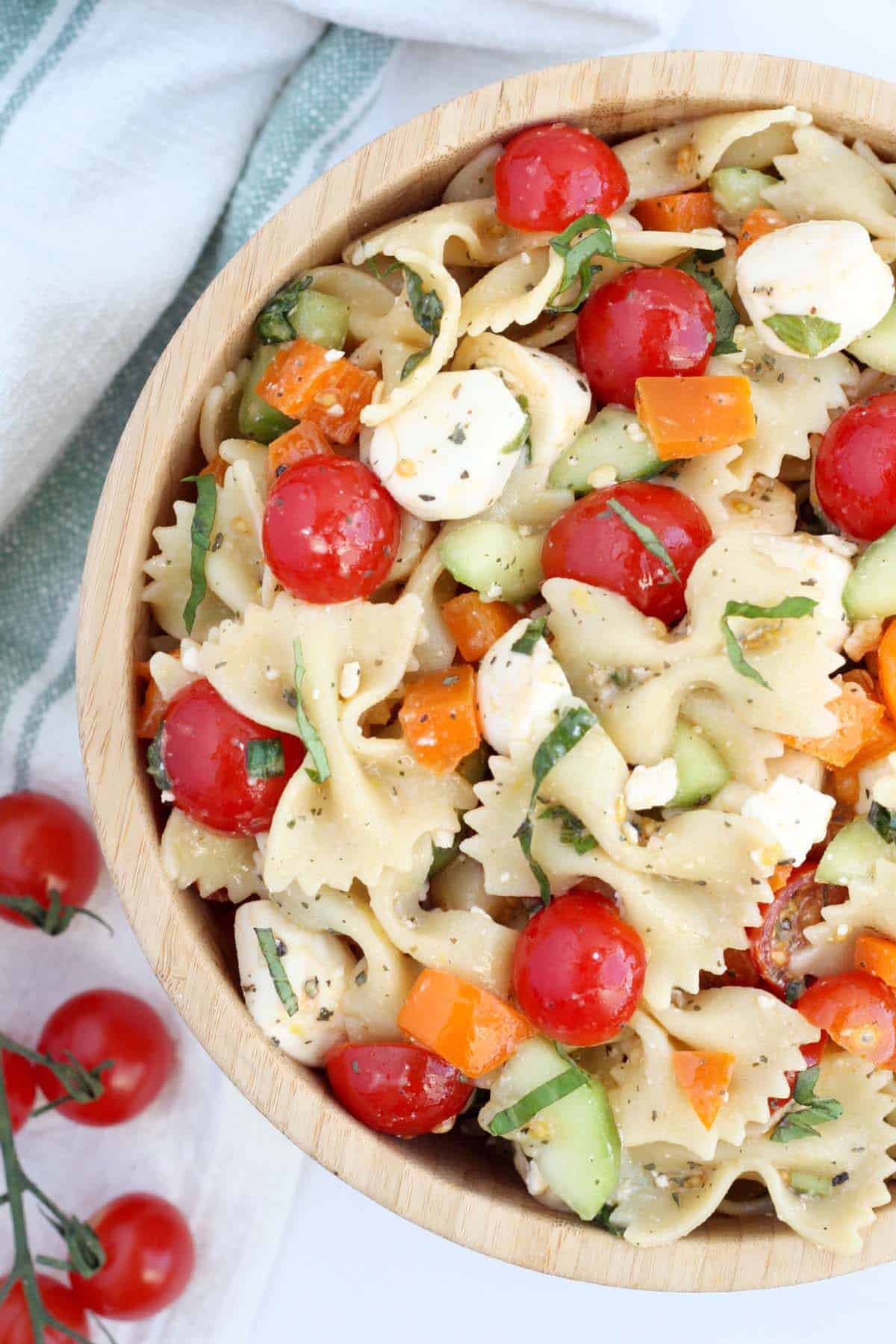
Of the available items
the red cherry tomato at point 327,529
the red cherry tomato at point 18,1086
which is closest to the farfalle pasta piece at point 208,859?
the red cherry tomato at point 327,529

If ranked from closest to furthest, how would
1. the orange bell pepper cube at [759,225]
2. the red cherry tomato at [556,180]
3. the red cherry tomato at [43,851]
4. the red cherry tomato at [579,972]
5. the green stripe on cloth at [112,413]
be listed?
1. the red cherry tomato at [579,972]
2. the red cherry tomato at [556,180]
3. the orange bell pepper cube at [759,225]
4. the green stripe on cloth at [112,413]
5. the red cherry tomato at [43,851]

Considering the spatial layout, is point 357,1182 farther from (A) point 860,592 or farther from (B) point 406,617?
(A) point 860,592

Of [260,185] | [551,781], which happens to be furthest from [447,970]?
[260,185]

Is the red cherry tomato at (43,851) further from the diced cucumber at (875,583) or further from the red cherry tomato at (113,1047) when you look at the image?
the diced cucumber at (875,583)

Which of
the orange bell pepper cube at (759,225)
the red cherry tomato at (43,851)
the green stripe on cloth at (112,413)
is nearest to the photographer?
the orange bell pepper cube at (759,225)

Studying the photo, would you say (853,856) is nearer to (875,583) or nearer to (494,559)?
(875,583)

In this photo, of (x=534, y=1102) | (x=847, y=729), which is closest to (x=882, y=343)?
(x=847, y=729)
